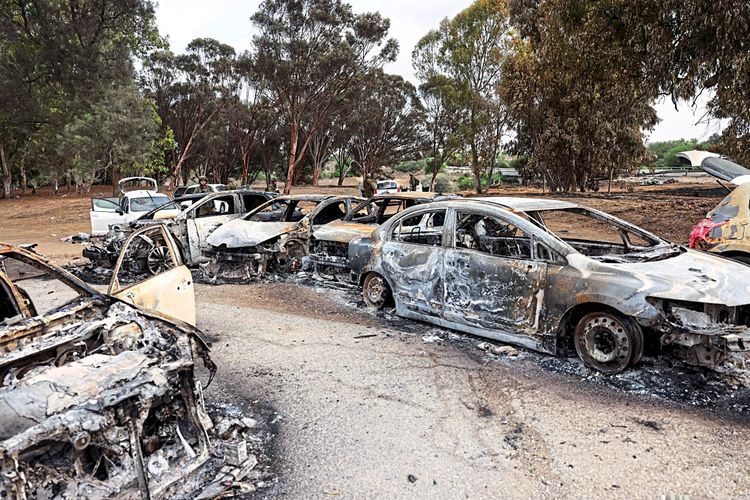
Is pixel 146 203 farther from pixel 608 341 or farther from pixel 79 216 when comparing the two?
pixel 608 341

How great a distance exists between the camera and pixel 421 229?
22.4ft

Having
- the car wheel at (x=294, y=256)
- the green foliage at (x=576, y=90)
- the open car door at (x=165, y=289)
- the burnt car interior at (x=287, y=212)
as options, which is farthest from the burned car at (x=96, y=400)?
the green foliage at (x=576, y=90)

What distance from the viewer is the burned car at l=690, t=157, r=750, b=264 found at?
614cm

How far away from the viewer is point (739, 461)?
3320 millimetres

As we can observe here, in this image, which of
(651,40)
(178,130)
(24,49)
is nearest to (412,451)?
(651,40)

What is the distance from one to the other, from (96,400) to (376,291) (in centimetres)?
448

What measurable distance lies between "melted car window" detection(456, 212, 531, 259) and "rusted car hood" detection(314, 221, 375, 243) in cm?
229

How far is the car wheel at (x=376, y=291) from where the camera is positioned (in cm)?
679

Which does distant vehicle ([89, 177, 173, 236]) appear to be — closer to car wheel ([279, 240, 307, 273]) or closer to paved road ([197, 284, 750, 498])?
car wheel ([279, 240, 307, 273])

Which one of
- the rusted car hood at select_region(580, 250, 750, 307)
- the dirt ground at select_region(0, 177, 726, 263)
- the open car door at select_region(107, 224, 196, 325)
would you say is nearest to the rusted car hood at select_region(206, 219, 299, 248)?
the open car door at select_region(107, 224, 196, 325)

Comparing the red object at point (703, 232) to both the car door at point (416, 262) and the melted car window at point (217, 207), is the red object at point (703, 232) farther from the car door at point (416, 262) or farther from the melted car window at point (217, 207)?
the melted car window at point (217, 207)

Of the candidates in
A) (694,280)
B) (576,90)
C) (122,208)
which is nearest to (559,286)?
(694,280)

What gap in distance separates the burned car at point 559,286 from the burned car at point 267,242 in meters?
2.73

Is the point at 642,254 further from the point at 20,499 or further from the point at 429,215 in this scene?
the point at 20,499
